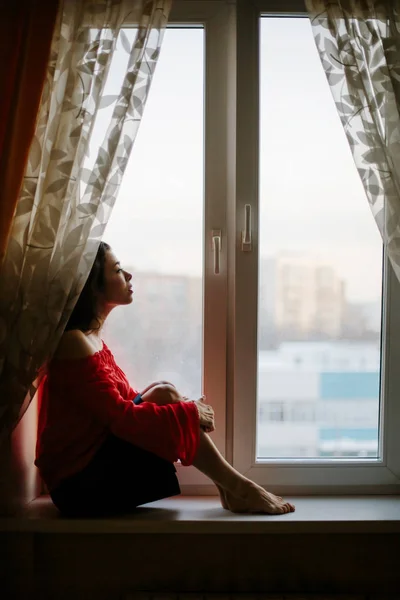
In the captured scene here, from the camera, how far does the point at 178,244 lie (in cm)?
183

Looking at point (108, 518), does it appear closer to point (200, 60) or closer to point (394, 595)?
point (394, 595)

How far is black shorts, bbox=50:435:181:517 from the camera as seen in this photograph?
155 cm

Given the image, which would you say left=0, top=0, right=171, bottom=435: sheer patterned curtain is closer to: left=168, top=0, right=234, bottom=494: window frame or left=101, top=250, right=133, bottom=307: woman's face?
left=101, top=250, right=133, bottom=307: woman's face

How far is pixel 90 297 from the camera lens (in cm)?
166

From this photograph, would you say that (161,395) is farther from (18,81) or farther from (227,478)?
(18,81)

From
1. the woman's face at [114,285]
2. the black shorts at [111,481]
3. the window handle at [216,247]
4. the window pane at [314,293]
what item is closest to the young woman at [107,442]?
the black shorts at [111,481]

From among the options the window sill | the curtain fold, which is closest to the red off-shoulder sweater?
the window sill

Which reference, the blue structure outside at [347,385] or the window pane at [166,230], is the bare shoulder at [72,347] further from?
the blue structure outside at [347,385]

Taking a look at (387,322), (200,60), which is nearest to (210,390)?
(387,322)

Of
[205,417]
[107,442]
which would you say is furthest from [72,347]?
[205,417]

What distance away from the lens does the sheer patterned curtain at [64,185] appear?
1494 mm

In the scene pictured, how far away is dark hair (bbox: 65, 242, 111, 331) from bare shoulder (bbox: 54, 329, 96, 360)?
7 centimetres

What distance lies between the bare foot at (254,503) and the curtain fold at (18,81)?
2.94 feet

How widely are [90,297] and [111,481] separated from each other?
50 centimetres
